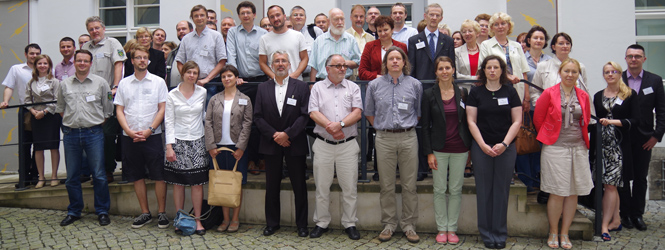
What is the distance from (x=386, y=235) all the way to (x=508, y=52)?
7.79 ft

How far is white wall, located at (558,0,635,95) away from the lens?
23.6ft

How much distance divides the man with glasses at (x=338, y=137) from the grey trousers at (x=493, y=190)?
1.14 metres

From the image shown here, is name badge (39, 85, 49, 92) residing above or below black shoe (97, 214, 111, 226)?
above

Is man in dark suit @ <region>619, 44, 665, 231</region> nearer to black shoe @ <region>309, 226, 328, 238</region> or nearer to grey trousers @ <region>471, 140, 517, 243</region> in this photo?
grey trousers @ <region>471, 140, 517, 243</region>

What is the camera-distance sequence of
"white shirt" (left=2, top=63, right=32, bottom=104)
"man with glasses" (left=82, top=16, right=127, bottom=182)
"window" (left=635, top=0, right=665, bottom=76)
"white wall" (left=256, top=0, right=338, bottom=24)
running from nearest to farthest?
"man with glasses" (left=82, top=16, right=127, bottom=182)
"white shirt" (left=2, top=63, right=32, bottom=104)
"window" (left=635, top=0, right=665, bottom=76)
"white wall" (left=256, top=0, right=338, bottom=24)

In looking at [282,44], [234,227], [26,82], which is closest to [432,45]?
[282,44]

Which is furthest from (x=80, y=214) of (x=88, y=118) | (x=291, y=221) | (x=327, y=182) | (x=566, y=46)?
(x=566, y=46)

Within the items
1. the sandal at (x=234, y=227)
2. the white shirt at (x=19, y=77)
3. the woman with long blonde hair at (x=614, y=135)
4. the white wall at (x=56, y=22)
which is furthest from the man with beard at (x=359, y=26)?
the white wall at (x=56, y=22)

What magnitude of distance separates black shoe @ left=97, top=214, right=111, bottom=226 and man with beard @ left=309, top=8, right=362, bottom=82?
269 centimetres

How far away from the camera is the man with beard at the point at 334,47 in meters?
5.37

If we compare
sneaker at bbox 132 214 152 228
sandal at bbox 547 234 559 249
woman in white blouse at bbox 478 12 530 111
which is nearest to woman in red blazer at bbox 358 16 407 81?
woman in white blouse at bbox 478 12 530 111

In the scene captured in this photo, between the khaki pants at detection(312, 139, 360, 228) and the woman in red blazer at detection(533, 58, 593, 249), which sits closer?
the woman in red blazer at detection(533, 58, 593, 249)

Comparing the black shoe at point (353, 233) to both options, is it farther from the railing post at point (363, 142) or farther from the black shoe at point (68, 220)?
the black shoe at point (68, 220)

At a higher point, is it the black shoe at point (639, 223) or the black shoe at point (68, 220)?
the black shoe at point (68, 220)
